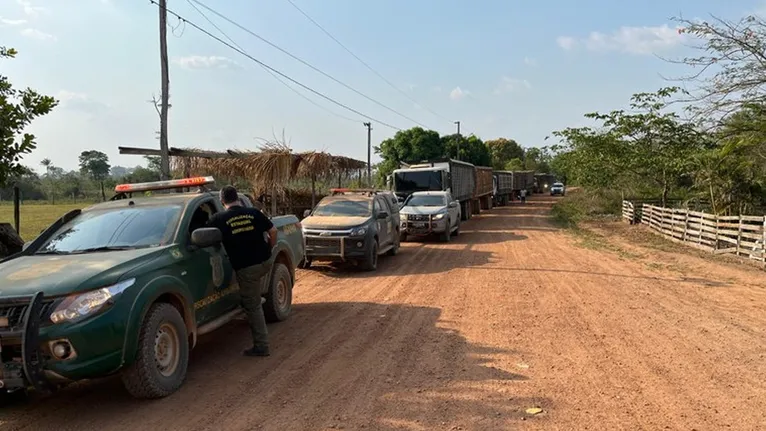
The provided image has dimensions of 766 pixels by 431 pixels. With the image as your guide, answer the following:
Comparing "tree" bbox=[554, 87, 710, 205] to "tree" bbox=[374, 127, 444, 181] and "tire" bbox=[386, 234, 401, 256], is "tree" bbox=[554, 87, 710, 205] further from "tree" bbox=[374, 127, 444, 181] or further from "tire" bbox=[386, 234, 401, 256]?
"tree" bbox=[374, 127, 444, 181]

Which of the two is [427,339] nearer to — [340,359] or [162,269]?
[340,359]

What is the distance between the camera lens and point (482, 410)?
4145mm

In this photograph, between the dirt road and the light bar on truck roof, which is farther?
the light bar on truck roof

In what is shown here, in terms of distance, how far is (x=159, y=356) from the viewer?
4523 mm

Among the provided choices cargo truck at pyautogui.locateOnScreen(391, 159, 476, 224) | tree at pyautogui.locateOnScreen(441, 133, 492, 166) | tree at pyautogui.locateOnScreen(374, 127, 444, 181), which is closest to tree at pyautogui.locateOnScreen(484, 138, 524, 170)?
tree at pyautogui.locateOnScreen(441, 133, 492, 166)

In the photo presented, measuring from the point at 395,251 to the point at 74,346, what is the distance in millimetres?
10467

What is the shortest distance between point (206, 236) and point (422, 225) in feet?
40.2

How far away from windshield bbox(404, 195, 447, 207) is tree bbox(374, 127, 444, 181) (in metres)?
31.9

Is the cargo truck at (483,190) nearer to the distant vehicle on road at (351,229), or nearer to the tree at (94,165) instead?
the distant vehicle on road at (351,229)

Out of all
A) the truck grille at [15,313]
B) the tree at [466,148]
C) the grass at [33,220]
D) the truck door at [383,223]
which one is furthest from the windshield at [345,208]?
the tree at [466,148]

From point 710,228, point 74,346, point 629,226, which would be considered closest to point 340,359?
point 74,346

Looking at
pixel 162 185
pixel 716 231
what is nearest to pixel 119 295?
pixel 162 185

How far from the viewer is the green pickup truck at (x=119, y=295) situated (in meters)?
3.79

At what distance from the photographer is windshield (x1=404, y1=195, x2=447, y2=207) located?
18.1 metres
